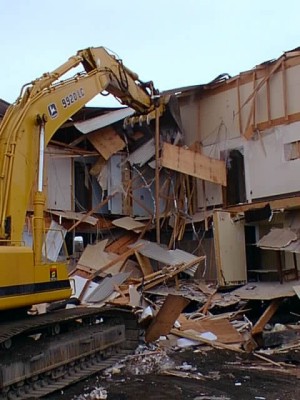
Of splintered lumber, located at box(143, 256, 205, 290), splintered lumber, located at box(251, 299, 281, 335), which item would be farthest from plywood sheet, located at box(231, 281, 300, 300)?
splintered lumber, located at box(143, 256, 205, 290)

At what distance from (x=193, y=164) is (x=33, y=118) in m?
8.21

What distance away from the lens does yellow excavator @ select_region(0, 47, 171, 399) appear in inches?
246

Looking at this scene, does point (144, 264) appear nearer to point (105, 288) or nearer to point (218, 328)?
point (105, 288)

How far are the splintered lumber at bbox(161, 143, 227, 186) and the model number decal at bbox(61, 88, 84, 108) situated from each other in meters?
6.11

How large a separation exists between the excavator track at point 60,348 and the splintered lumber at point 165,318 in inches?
18.9

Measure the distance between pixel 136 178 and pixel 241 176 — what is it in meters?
3.47

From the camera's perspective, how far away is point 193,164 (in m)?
14.9

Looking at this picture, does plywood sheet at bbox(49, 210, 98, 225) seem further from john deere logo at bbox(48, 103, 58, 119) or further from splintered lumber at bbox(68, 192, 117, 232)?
john deere logo at bbox(48, 103, 58, 119)

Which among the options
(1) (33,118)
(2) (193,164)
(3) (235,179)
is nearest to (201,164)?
(2) (193,164)

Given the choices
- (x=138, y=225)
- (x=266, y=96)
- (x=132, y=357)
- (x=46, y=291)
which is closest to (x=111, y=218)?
(x=138, y=225)

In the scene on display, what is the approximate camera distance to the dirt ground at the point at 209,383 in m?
6.28

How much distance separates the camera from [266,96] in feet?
49.7

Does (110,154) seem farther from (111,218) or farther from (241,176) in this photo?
(241,176)

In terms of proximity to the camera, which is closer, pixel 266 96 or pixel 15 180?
pixel 15 180
